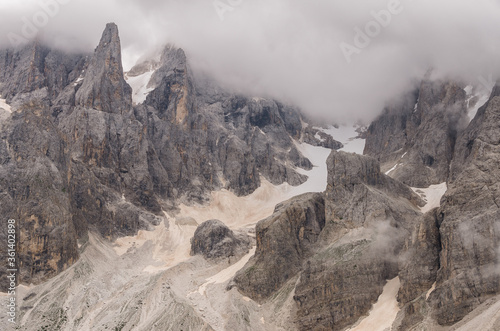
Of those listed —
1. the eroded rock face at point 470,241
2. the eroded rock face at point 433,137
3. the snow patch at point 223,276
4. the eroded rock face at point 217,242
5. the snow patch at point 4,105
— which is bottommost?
the snow patch at point 223,276

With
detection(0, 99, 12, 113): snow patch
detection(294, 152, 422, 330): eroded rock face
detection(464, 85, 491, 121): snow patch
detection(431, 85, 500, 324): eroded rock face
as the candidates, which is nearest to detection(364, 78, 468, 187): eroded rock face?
detection(464, 85, 491, 121): snow patch

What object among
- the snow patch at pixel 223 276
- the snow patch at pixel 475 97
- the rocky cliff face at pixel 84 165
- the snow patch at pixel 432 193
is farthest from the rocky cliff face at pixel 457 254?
the rocky cliff face at pixel 84 165

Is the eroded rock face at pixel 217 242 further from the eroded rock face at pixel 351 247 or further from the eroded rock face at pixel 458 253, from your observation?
the eroded rock face at pixel 458 253

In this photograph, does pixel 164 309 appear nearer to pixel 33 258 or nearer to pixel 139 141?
pixel 33 258

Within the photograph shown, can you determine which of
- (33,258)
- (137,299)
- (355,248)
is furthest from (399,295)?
(33,258)

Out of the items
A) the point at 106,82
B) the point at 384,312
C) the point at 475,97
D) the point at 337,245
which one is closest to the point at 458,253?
the point at 384,312

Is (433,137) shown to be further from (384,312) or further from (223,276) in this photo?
(384,312)

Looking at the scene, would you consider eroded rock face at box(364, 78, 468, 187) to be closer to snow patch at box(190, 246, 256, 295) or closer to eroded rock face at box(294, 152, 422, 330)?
eroded rock face at box(294, 152, 422, 330)
